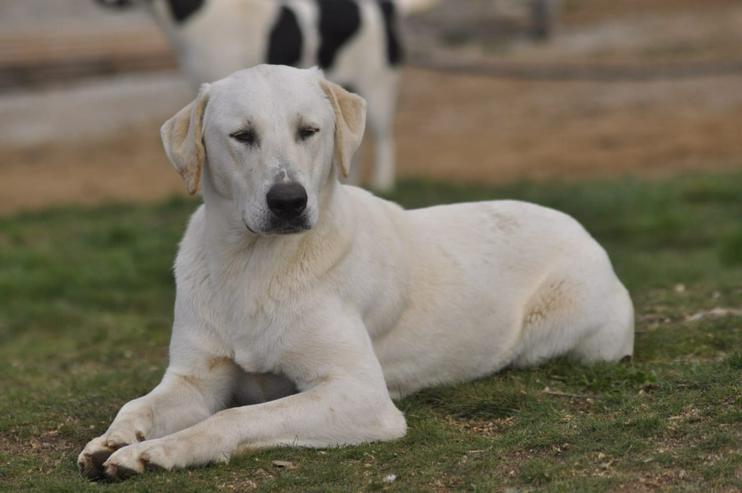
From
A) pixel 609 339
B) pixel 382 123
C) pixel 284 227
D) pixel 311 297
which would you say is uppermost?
pixel 284 227

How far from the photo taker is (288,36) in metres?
11.4

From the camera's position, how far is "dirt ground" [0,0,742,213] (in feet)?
47.1

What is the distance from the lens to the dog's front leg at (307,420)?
15.0ft

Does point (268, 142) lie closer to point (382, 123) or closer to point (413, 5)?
point (382, 123)

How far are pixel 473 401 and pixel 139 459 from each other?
1.38 metres

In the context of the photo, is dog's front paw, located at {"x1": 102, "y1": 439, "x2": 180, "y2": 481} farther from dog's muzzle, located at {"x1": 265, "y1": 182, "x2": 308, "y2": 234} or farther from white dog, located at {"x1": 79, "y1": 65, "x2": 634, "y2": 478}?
dog's muzzle, located at {"x1": 265, "y1": 182, "x2": 308, "y2": 234}

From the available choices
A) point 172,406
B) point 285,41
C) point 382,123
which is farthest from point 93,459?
point 382,123

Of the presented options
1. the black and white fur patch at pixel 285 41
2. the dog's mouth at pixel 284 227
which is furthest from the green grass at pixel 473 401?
the black and white fur patch at pixel 285 41

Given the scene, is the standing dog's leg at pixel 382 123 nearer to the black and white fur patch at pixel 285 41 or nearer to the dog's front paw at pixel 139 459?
the black and white fur patch at pixel 285 41

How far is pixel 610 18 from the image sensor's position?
74.3 feet

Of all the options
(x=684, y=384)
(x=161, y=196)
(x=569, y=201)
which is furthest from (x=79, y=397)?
(x=161, y=196)

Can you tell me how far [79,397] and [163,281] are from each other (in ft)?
11.9

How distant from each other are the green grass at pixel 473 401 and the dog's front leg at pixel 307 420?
0.06m

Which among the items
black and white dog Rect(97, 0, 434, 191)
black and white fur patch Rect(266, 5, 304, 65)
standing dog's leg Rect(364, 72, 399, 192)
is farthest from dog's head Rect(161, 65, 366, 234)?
standing dog's leg Rect(364, 72, 399, 192)
